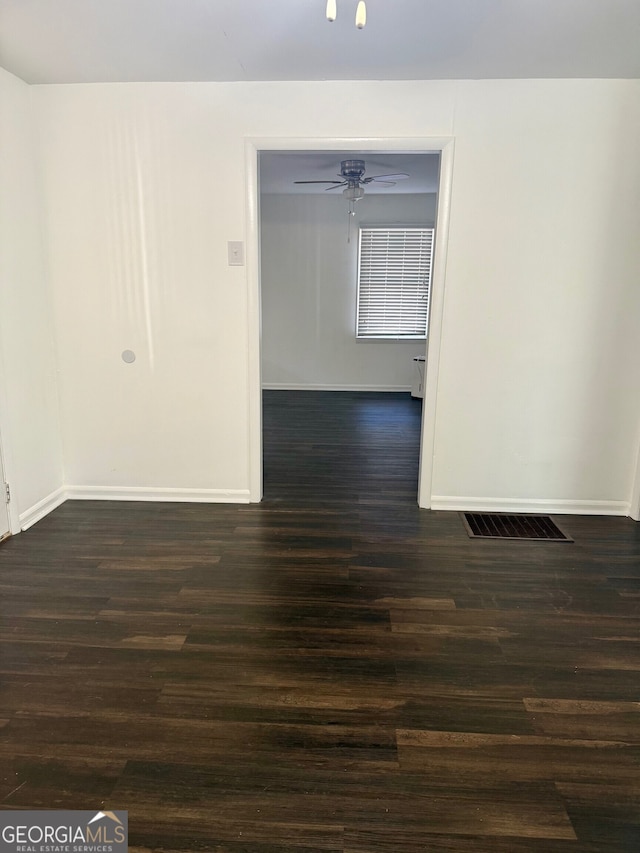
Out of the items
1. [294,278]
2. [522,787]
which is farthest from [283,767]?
[294,278]

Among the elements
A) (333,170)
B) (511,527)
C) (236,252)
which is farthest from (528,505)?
(333,170)

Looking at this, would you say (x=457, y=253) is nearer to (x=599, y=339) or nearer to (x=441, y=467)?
(x=599, y=339)

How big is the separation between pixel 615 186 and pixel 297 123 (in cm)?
183

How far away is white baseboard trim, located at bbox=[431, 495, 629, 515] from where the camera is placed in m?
3.40

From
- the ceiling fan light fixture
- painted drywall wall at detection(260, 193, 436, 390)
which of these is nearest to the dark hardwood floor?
the ceiling fan light fixture

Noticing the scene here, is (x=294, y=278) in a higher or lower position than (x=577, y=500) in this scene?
higher

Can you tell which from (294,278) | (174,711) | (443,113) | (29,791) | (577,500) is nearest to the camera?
(29,791)

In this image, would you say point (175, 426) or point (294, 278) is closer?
point (175, 426)

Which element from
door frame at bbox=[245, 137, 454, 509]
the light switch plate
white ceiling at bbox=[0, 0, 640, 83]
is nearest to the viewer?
white ceiling at bbox=[0, 0, 640, 83]

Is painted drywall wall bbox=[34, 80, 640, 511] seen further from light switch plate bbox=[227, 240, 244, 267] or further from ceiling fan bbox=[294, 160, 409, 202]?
ceiling fan bbox=[294, 160, 409, 202]

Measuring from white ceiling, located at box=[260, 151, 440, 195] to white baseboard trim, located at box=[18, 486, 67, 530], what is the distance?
3.27 m

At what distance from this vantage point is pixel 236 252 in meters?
3.17

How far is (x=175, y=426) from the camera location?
136 inches

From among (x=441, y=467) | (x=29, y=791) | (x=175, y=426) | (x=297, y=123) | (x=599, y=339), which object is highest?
(x=297, y=123)
